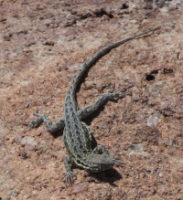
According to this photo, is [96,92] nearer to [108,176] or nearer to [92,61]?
[92,61]

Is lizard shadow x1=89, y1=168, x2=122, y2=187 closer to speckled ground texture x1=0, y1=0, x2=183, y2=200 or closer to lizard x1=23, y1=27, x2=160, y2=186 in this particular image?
speckled ground texture x1=0, y1=0, x2=183, y2=200

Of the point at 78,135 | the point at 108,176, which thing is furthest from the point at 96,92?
the point at 108,176

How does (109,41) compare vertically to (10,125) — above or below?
above

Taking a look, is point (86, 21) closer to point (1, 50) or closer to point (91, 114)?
point (1, 50)

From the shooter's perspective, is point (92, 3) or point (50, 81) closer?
point (50, 81)

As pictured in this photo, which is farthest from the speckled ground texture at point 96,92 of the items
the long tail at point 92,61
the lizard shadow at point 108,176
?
the long tail at point 92,61

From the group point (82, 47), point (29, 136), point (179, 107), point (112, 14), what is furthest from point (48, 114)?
point (112, 14)

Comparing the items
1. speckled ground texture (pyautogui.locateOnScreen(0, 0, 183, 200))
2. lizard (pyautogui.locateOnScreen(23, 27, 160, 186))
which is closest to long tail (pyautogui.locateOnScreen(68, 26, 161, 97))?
lizard (pyautogui.locateOnScreen(23, 27, 160, 186))
